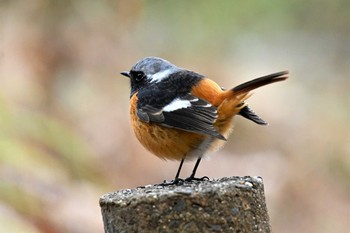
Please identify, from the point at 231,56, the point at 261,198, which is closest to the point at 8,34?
the point at 231,56

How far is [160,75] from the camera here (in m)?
4.24

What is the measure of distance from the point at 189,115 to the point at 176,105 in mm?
110

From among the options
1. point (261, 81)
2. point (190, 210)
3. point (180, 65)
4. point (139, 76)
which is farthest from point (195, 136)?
point (180, 65)

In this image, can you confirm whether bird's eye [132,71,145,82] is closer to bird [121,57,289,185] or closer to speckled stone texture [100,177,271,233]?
bird [121,57,289,185]

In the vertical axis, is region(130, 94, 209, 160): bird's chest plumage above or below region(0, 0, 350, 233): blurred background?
below

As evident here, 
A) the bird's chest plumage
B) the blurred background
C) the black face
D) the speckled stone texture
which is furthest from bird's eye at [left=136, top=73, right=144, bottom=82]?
the speckled stone texture

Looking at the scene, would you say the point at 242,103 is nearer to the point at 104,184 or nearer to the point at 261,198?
the point at 261,198

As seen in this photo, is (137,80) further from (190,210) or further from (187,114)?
(190,210)

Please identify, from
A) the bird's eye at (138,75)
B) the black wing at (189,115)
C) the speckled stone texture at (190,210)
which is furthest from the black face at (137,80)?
the speckled stone texture at (190,210)

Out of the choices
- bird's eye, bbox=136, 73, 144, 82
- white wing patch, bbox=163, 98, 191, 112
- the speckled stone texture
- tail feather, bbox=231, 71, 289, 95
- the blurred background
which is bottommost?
the speckled stone texture

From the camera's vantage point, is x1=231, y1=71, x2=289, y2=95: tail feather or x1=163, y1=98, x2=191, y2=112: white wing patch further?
x1=163, y1=98, x2=191, y2=112: white wing patch

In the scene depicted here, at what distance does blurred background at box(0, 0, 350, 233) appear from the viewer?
5.94m

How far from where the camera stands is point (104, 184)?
6.00 meters

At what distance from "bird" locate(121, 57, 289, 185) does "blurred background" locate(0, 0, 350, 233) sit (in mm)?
1583
